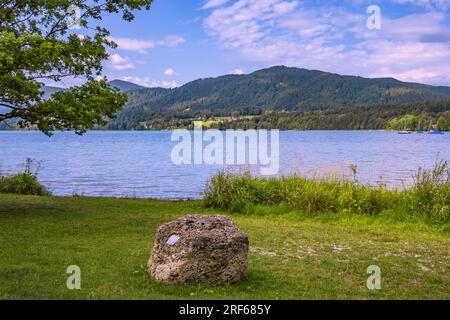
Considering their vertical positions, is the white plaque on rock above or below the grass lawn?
above

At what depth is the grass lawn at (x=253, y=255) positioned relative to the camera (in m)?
8.28

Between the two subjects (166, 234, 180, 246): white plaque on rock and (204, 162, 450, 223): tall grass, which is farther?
(204, 162, 450, 223): tall grass

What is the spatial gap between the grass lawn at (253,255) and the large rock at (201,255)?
0.24 meters

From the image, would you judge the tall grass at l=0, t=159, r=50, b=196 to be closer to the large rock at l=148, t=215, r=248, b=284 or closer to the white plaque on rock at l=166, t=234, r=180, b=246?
the large rock at l=148, t=215, r=248, b=284

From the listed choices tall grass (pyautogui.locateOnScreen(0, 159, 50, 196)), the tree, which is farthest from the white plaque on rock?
tall grass (pyautogui.locateOnScreen(0, 159, 50, 196))

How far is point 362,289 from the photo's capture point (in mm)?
8672

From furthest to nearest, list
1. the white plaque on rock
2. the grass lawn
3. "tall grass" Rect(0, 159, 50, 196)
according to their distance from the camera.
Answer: "tall grass" Rect(0, 159, 50, 196) → the white plaque on rock → the grass lawn

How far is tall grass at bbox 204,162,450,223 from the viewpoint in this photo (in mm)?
17172

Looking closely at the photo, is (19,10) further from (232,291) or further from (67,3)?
(232,291)

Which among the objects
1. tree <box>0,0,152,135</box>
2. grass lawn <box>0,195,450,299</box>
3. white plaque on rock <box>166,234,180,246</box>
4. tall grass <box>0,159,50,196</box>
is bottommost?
grass lawn <box>0,195,450,299</box>

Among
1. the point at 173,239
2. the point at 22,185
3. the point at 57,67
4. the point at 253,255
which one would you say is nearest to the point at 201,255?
the point at 173,239

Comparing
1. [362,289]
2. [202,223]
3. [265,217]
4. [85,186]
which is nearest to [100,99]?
[265,217]

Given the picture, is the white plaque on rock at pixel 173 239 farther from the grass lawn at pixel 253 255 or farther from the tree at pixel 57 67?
the tree at pixel 57 67

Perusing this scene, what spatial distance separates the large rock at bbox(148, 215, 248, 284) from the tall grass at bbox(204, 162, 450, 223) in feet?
31.9
